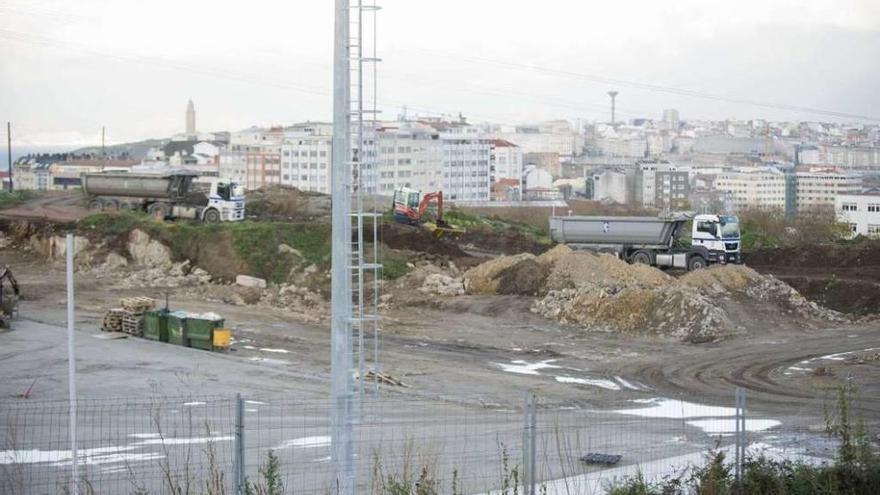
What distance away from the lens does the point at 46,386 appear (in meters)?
22.3

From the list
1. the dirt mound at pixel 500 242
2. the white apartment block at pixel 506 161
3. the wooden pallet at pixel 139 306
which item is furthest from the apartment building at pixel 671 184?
the wooden pallet at pixel 139 306

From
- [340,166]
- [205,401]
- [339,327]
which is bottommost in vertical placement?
[205,401]

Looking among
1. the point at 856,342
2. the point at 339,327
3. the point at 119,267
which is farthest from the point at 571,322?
the point at 339,327

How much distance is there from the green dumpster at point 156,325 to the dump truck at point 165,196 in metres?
16.9

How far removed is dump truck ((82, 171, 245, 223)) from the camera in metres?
44.8

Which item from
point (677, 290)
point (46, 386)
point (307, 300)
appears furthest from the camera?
point (307, 300)

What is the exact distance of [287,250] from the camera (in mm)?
38438

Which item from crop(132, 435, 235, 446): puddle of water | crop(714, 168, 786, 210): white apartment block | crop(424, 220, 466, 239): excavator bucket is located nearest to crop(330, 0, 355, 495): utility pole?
crop(132, 435, 235, 446): puddle of water

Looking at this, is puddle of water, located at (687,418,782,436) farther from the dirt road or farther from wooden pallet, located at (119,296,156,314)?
the dirt road

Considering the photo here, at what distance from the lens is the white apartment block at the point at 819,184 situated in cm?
17450

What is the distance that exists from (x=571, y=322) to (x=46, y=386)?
14.0 m

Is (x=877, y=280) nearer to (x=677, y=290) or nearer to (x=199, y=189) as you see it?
(x=677, y=290)

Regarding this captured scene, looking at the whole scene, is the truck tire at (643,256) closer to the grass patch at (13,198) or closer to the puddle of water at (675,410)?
the puddle of water at (675,410)

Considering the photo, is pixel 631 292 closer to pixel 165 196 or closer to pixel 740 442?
pixel 740 442
